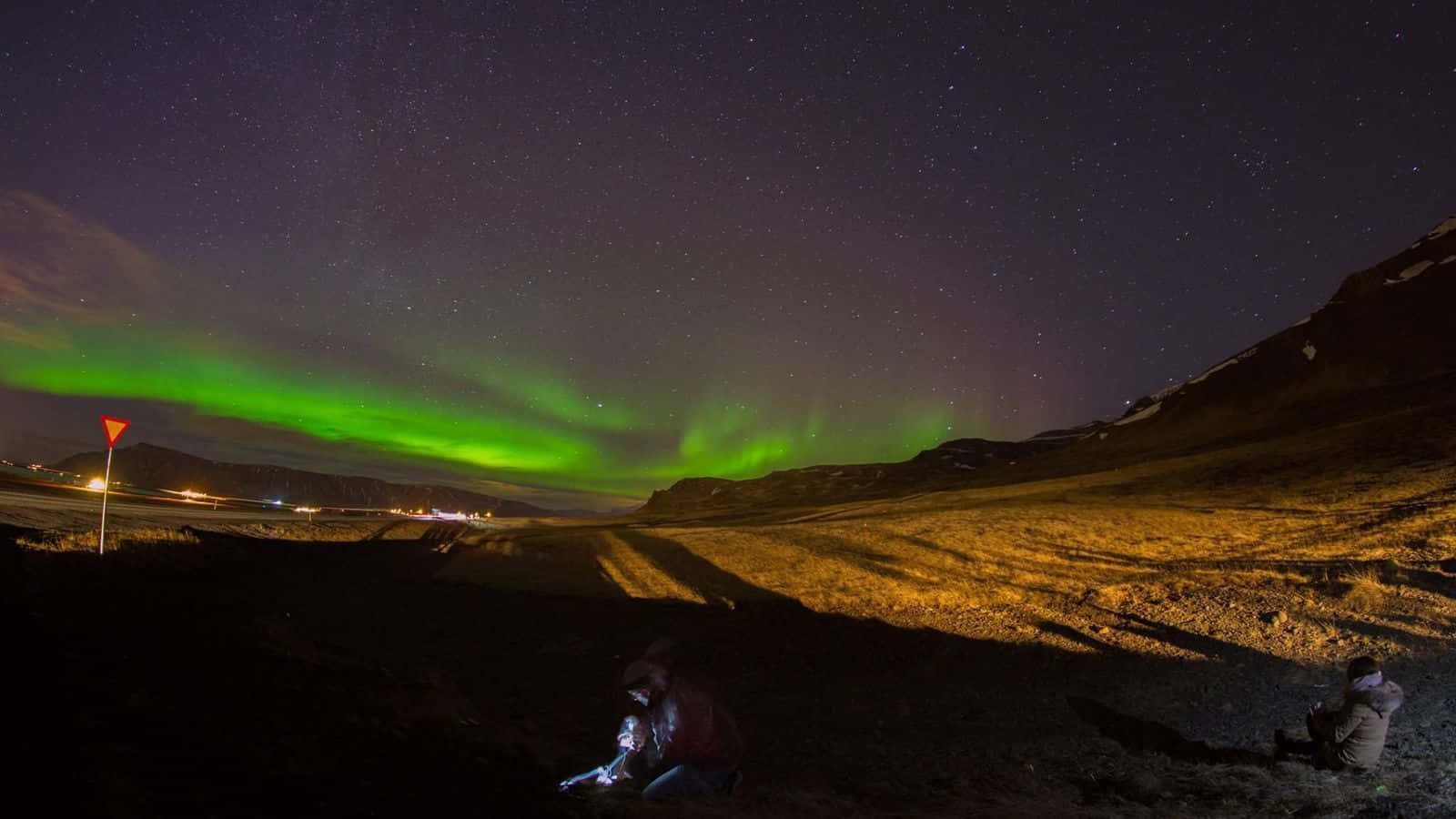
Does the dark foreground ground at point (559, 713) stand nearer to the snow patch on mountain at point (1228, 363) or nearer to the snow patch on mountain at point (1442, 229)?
the snow patch on mountain at point (1228, 363)

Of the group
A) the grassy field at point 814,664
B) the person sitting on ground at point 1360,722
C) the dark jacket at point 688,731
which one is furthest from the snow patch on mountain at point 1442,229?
the dark jacket at point 688,731

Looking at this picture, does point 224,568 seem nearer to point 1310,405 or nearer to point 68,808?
point 68,808

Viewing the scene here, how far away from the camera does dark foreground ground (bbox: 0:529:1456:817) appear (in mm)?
6477

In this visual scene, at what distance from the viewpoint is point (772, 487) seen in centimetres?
18338

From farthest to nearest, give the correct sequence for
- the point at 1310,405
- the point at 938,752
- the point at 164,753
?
the point at 1310,405 → the point at 938,752 → the point at 164,753

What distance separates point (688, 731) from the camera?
6.62 meters

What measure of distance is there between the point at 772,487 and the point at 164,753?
17832cm

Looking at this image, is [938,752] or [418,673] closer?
[938,752]

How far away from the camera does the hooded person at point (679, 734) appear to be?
21.4 feet

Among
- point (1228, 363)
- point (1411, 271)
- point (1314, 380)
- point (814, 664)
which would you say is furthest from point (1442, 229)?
point (814, 664)

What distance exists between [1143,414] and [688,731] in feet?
436

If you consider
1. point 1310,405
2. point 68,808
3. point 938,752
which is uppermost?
point 1310,405

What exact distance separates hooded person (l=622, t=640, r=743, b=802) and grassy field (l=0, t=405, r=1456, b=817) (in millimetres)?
309

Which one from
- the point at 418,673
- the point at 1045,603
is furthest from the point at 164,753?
the point at 1045,603
